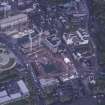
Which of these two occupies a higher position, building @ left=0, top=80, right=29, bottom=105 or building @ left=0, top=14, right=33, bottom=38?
building @ left=0, top=14, right=33, bottom=38

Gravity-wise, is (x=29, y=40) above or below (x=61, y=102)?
above

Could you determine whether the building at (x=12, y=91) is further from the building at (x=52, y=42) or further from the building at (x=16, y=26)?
the building at (x=16, y=26)

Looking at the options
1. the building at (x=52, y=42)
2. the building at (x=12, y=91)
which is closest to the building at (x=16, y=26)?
the building at (x=52, y=42)

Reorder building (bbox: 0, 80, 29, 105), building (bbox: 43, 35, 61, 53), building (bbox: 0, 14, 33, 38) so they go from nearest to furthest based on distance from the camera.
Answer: building (bbox: 0, 80, 29, 105)
building (bbox: 43, 35, 61, 53)
building (bbox: 0, 14, 33, 38)

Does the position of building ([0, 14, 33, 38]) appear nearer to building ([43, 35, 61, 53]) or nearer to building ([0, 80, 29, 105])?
building ([43, 35, 61, 53])

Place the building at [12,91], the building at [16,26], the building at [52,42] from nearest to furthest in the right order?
the building at [12,91] < the building at [52,42] < the building at [16,26]

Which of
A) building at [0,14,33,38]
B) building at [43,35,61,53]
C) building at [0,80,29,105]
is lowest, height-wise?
building at [0,80,29,105]

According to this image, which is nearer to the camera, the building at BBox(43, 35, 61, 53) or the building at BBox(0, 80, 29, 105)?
the building at BBox(0, 80, 29, 105)

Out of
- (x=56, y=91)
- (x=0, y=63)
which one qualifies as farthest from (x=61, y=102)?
(x=0, y=63)

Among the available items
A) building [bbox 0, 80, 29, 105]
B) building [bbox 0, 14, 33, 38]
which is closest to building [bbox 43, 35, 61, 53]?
building [bbox 0, 14, 33, 38]

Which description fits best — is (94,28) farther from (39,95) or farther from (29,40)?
(39,95)

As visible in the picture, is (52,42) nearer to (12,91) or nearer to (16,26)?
(16,26)
